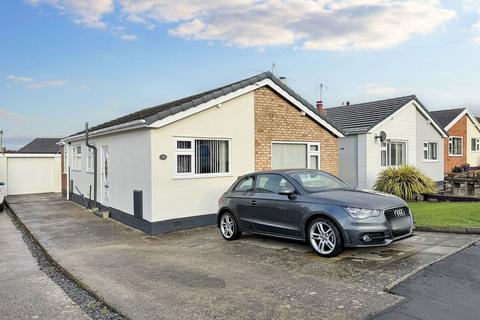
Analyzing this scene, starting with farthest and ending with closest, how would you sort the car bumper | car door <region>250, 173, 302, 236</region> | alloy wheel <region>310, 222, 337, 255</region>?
car door <region>250, 173, 302, 236</region> < alloy wheel <region>310, 222, 337, 255</region> < the car bumper

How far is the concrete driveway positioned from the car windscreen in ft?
3.94

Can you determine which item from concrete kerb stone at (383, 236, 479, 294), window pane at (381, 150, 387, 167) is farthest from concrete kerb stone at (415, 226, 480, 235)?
window pane at (381, 150, 387, 167)

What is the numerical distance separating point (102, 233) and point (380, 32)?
1124cm

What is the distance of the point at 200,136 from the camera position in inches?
425

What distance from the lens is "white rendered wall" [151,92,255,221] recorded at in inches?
393

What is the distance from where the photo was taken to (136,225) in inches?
428

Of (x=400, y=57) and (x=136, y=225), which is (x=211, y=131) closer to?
(x=136, y=225)

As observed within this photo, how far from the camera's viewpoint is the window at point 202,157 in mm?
10508

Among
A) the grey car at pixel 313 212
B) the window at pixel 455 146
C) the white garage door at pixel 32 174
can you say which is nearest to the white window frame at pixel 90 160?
the grey car at pixel 313 212

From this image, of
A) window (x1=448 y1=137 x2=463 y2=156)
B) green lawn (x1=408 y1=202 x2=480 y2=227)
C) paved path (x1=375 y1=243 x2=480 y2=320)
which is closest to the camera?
paved path (x1=375 y1=243 x2=480 y2=320)

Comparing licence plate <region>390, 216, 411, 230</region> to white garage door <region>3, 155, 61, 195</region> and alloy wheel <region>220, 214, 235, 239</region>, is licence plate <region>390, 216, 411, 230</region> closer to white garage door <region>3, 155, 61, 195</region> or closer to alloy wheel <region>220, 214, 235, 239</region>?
alloy wheel <region>220, 214, 235, 239</region>

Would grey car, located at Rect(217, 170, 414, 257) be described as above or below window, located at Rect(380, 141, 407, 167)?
below

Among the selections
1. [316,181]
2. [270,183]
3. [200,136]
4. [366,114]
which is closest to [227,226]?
[270,183]

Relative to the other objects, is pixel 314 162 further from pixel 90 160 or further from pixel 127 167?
pixel 90 160
